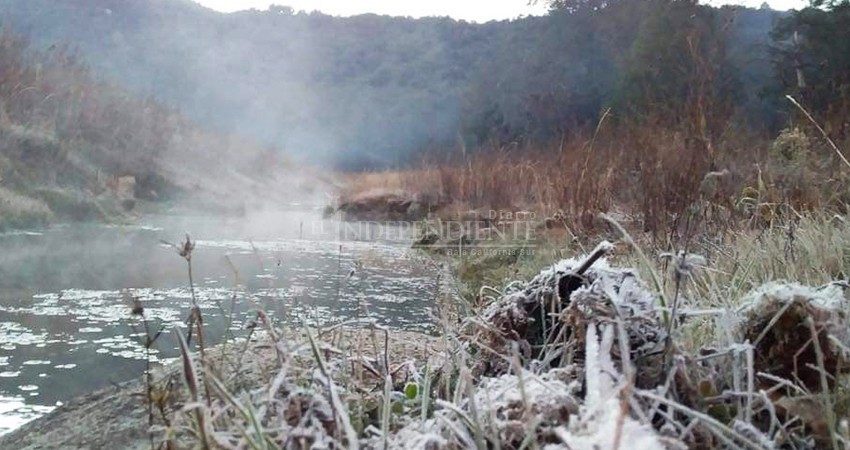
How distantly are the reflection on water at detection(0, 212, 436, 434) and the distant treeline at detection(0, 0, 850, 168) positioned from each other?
3.16m

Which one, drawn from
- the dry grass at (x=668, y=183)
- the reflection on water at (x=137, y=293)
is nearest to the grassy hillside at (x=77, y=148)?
the reflection on water at (x=137, y=293)

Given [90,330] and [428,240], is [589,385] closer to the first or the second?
[90,330]

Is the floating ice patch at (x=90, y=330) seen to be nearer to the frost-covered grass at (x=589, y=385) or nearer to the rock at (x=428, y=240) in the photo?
the frost-covered grass at (x=589, y=385)

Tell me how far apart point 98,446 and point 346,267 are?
308 cm

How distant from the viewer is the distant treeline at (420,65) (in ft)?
43.4

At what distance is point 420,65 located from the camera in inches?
1287

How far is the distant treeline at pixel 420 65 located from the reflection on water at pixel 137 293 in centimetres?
316

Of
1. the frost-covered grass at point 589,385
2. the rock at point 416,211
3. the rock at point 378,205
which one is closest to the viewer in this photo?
the frost-covered grass at point 589,385

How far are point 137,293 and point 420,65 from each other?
30480 mm

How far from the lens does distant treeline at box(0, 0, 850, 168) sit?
13.2 meters

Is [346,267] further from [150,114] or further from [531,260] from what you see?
[150,114]

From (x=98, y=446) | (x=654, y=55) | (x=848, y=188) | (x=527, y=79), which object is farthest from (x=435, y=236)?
(x=527, y=79)

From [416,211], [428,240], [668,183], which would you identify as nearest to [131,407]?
[668,183]

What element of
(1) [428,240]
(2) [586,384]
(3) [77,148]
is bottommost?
(1) [428,240]
